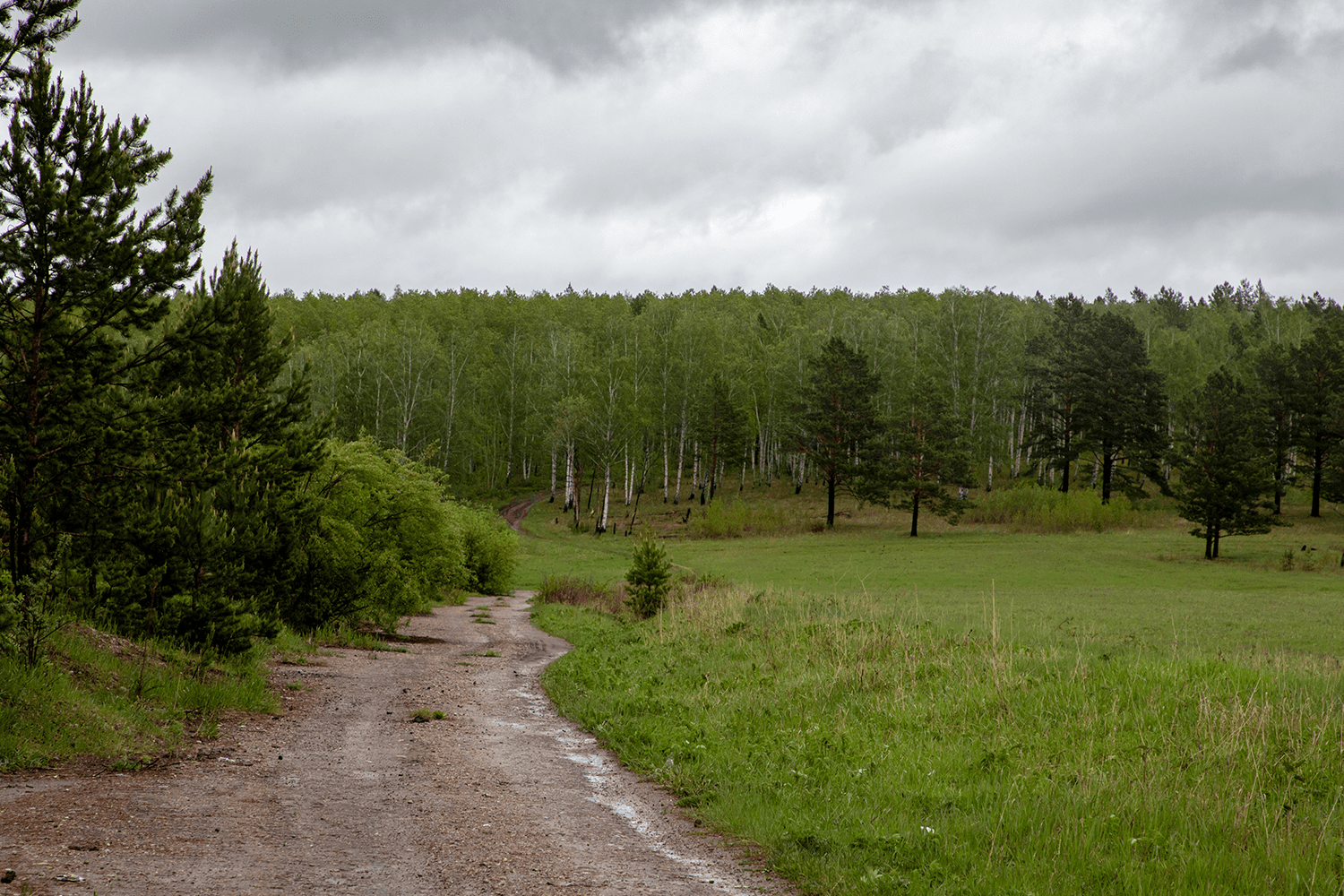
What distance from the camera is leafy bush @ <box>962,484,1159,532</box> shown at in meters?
62.9

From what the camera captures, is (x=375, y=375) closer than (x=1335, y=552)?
No

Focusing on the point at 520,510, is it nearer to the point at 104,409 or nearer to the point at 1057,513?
the point at 1057,513

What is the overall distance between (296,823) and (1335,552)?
6122 cm

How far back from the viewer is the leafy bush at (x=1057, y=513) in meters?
62.9

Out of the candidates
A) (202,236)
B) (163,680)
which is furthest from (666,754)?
(202,236)

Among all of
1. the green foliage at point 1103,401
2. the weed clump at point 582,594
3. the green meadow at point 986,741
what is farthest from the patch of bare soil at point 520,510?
the green foliage at point 1103,401

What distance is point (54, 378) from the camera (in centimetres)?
1253

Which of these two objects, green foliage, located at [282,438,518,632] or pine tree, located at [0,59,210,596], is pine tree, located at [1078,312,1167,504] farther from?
pine tree, located at [0,59,210,596]

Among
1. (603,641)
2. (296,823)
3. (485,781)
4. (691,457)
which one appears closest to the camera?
(296,823)

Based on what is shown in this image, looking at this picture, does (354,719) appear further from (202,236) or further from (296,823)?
(202,236)

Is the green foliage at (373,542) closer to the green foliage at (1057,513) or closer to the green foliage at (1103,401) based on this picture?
the green foliage at (1057,513)

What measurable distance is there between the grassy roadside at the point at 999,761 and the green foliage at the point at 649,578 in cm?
1157

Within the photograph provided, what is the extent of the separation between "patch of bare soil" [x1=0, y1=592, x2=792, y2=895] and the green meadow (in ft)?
3.06

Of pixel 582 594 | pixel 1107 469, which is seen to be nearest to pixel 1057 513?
pixel 1107 469
